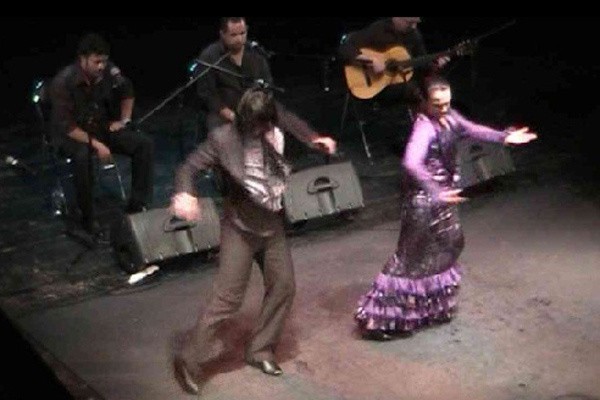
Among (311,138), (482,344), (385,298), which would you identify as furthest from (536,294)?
(311,138)

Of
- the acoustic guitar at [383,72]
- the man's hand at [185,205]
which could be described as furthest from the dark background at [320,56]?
the man's hand at [185,205]

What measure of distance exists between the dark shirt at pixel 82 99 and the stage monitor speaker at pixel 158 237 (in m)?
0.84

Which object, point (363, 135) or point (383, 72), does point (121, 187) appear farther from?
point (383, 72)

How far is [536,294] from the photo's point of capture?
638 centimetres

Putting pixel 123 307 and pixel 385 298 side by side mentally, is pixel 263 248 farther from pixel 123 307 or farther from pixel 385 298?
pixel 123 307

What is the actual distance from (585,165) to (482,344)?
311 cm

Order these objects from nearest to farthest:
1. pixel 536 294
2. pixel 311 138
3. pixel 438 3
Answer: pixel 438 3 < pixel 311 138 < pixel 536 294

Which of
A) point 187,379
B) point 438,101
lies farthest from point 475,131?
point 187,379

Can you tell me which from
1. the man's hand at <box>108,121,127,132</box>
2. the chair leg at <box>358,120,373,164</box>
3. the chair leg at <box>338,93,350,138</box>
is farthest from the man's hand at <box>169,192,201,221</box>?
the chair leg at <box>338,93,350,138</box>

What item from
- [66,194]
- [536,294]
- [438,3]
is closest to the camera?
[438,3]

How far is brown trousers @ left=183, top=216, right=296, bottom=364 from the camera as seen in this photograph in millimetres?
5305

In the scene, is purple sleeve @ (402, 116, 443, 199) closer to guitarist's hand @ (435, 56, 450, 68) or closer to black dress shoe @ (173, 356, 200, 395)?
black dress shoe @ (173, 356, 200, 395)

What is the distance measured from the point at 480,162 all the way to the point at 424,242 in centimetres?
232

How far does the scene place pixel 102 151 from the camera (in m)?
7.07
